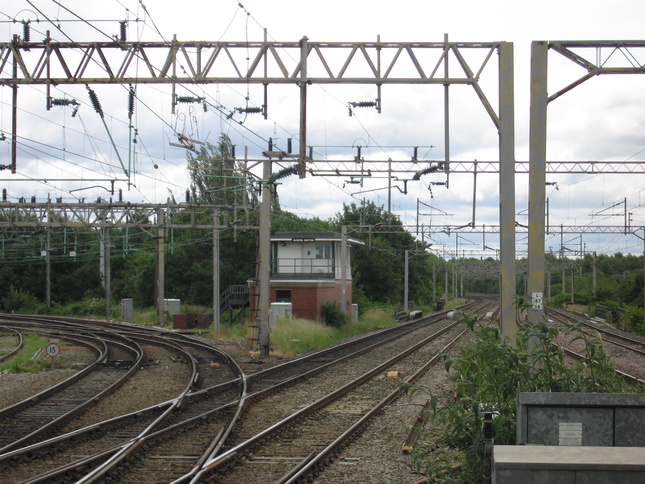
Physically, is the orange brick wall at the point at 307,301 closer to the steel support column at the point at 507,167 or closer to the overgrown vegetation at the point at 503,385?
the steel support column at the point at 507,167

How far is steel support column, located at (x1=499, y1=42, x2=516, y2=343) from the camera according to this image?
551 inches

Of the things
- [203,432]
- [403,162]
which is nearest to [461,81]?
[203,432]

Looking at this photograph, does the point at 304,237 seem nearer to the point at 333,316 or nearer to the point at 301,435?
the point at 333,316

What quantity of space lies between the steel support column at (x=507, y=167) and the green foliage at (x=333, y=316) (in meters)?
25.4

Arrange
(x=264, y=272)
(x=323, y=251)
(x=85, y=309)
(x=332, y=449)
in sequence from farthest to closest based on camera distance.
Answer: (x=85, y=309) → (x=323, y=251) → (x=264, y=272) → (x=332, y=449)

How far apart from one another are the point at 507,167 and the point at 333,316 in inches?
1046

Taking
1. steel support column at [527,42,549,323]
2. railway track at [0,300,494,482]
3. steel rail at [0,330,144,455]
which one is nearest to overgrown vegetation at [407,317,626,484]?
railway track at [0,300,494,482]

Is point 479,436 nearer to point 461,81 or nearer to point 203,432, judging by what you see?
point 203,432

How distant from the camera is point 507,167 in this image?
14055 mm

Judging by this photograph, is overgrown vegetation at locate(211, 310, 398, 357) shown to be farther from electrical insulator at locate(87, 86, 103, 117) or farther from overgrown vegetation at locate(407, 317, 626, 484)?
overgrown vegetation at locate(407, 317, 626, 484)

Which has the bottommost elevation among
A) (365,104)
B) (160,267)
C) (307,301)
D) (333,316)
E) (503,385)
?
(333,316)

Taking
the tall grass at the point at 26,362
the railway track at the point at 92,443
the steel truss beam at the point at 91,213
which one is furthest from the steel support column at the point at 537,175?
the steel truss beam at the point at 91,213

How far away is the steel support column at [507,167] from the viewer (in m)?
14.0

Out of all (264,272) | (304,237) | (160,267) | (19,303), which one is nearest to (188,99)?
(264,272)
